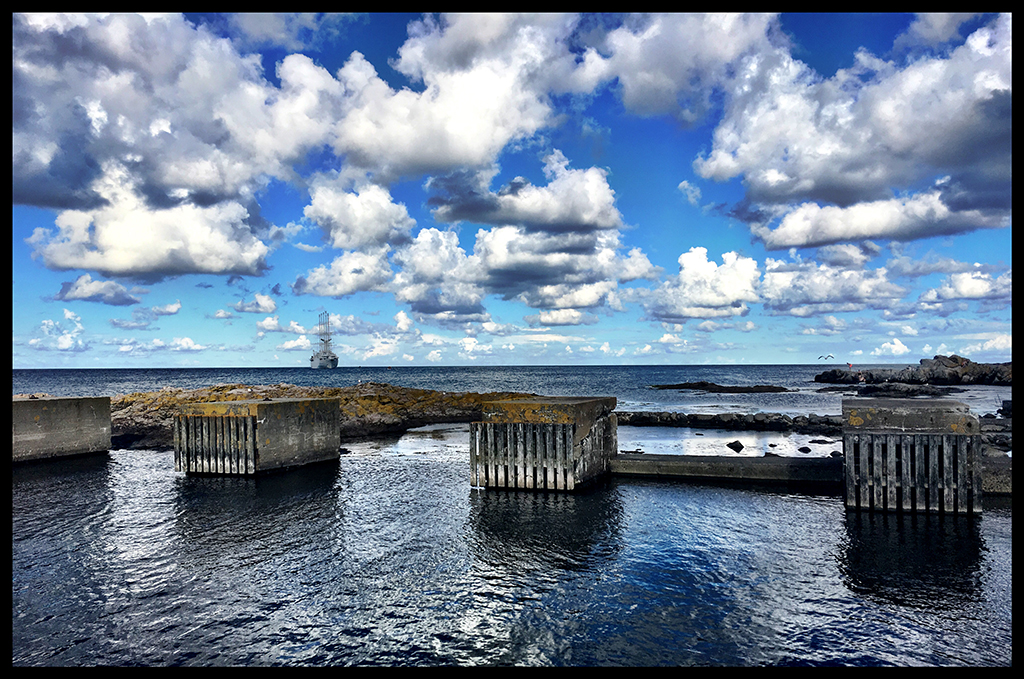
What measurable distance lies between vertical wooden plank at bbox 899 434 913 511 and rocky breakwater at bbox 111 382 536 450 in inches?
757

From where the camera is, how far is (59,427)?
72.3 ft

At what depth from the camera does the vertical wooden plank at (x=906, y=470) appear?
41.3 feet

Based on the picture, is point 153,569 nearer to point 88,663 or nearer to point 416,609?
point 88,663

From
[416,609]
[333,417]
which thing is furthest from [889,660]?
[333,417]

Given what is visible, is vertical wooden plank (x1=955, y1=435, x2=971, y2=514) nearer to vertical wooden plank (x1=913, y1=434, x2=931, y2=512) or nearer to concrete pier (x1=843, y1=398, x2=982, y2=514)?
concrete pier (x1=843, y1=398, x2=982, y2=514)

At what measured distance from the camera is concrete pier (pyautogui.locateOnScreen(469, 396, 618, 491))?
15375mm

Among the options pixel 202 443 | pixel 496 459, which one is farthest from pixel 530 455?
pixel 202 443

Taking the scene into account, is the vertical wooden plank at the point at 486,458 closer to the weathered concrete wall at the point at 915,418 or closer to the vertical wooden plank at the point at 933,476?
the weathered concrete wall at the point at 915,418

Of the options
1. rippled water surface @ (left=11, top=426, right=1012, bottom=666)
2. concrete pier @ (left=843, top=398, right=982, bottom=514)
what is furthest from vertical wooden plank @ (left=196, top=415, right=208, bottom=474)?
concrete pier @ (left=843, top=398, right=982, bottom=514)

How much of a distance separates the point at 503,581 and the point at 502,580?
0.05 m

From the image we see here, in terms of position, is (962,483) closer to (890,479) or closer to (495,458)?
(890,479)

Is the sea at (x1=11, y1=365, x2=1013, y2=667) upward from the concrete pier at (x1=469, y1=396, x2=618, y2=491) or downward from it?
downward

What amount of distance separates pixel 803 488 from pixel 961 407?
14.6 ft

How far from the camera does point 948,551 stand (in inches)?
410
